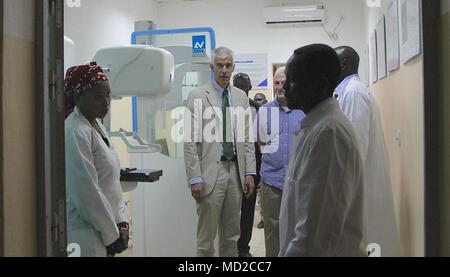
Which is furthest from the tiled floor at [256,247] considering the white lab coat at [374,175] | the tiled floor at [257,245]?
the white lab coat at [374,175]

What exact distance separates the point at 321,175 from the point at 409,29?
104 centimetres

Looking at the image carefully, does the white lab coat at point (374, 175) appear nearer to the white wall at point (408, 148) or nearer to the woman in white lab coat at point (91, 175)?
the white wall at point (408, 148)

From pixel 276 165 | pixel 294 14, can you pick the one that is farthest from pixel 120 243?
pixel 294 14

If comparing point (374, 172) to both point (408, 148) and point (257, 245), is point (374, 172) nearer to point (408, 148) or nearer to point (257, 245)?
point (408, 148)

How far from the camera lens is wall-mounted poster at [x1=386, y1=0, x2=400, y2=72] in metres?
2.24

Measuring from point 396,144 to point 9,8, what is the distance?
2.01 metres

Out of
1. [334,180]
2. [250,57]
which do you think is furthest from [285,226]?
[250,57]

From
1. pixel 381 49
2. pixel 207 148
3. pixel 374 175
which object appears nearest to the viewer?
pixel 374 175

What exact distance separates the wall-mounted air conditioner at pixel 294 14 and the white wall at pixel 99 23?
1543mm

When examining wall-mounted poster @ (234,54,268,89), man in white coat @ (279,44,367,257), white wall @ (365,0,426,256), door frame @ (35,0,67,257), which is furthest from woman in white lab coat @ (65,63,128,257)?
wall-mounted poster @ (234,54,268,89)

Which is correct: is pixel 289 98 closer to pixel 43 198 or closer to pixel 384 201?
pixel 43 198

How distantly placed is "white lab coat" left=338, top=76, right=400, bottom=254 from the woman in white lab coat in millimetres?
1092

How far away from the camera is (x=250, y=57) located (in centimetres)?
538

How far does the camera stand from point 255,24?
Answer: 5.41m
